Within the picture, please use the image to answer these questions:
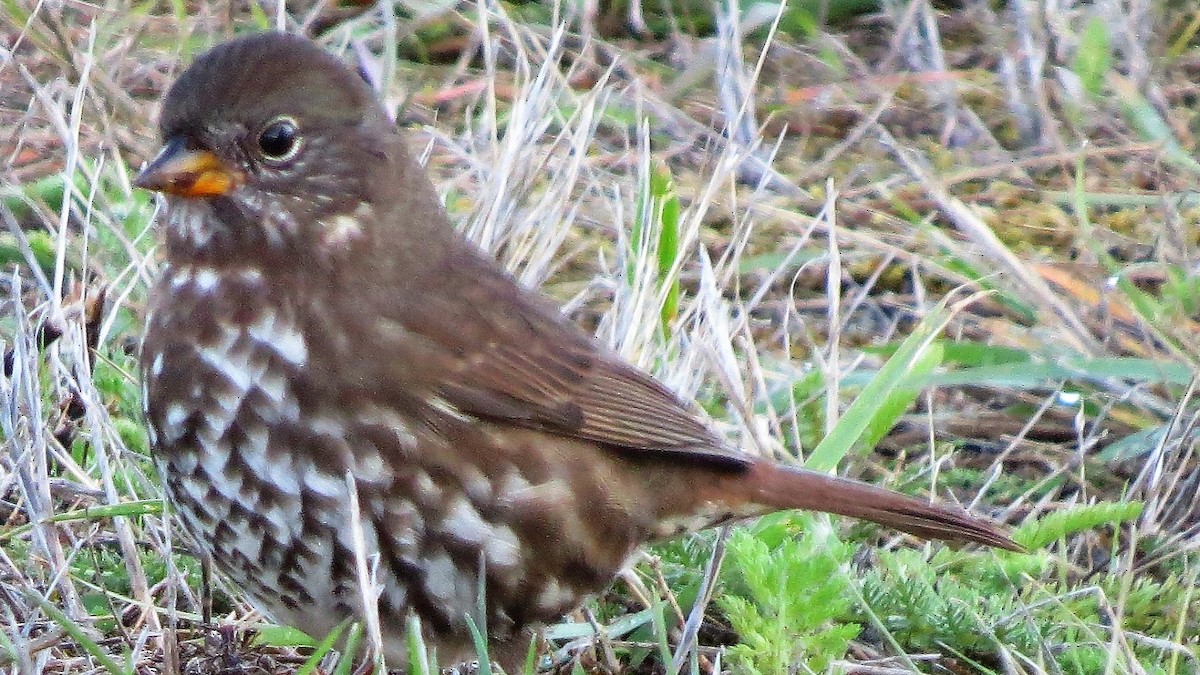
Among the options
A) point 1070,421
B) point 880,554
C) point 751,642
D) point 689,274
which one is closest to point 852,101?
point 689,274

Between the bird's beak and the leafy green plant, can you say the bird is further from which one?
the leafy green plant

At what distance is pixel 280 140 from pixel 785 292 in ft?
6.66

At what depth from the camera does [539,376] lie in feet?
11.7

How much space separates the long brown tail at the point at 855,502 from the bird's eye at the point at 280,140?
3.64ft

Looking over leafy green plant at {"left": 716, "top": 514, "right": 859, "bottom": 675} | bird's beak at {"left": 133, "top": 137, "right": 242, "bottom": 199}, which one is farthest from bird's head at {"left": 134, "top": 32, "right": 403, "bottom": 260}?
leafy green plant at {"left": 716, "top": 514, "right": 859, "bottom": 675}

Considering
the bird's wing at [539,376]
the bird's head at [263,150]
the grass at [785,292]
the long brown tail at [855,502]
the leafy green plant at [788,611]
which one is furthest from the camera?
the long brown tail at [855,502]

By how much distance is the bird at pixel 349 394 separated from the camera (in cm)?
326

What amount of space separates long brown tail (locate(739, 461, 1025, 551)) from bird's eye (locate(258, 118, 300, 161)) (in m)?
1.11

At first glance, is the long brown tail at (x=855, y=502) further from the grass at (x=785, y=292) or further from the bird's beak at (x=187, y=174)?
the bird's beak at (x=187, y=174)

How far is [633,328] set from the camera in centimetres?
425

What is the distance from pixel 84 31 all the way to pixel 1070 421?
3.10m

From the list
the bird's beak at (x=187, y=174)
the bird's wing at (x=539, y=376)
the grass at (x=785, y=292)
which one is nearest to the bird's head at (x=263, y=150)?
the bird's beak at (x=187, y=174)

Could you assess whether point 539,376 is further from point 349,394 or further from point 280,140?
point 280,140

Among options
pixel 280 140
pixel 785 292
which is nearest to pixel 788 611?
pixel 280 140
